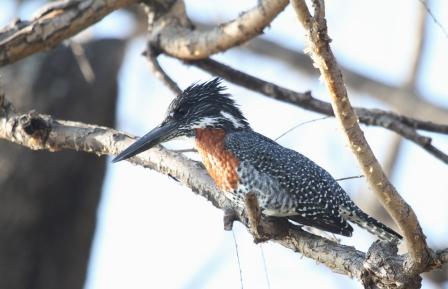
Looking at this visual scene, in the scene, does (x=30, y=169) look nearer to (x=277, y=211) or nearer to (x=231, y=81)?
(x=231, y=81)

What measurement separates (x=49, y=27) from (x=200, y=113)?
0.88 metres

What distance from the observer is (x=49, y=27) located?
4754 millimetres

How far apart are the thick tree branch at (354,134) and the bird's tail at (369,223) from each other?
97 centimetres

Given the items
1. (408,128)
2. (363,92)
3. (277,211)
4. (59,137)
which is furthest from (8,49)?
(363,92)

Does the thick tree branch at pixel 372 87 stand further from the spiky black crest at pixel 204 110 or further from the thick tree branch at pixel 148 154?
the thick tree branch at pixel 148 154

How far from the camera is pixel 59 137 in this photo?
4.53m

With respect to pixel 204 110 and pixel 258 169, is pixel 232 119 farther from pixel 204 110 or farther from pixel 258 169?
pixel 258 169

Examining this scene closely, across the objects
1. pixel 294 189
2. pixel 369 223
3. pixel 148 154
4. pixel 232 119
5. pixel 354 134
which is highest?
pixel 232 119

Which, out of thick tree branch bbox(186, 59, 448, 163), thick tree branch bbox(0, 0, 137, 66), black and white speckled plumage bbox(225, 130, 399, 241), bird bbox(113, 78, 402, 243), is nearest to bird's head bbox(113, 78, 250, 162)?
bird bbox(113, 78, 402, 243)

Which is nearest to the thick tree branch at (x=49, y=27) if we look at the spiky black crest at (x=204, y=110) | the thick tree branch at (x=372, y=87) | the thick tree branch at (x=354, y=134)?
the spiky black crest at (x=204, y=110)

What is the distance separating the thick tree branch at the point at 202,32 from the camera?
15.0 ft

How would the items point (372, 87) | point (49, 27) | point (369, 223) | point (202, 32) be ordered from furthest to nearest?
point (372, 87)
point (202, 32)
point (49, 27)
point (369, 223)

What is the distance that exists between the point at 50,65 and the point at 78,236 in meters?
1.29

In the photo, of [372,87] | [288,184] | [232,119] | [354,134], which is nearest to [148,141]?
[232,119]
